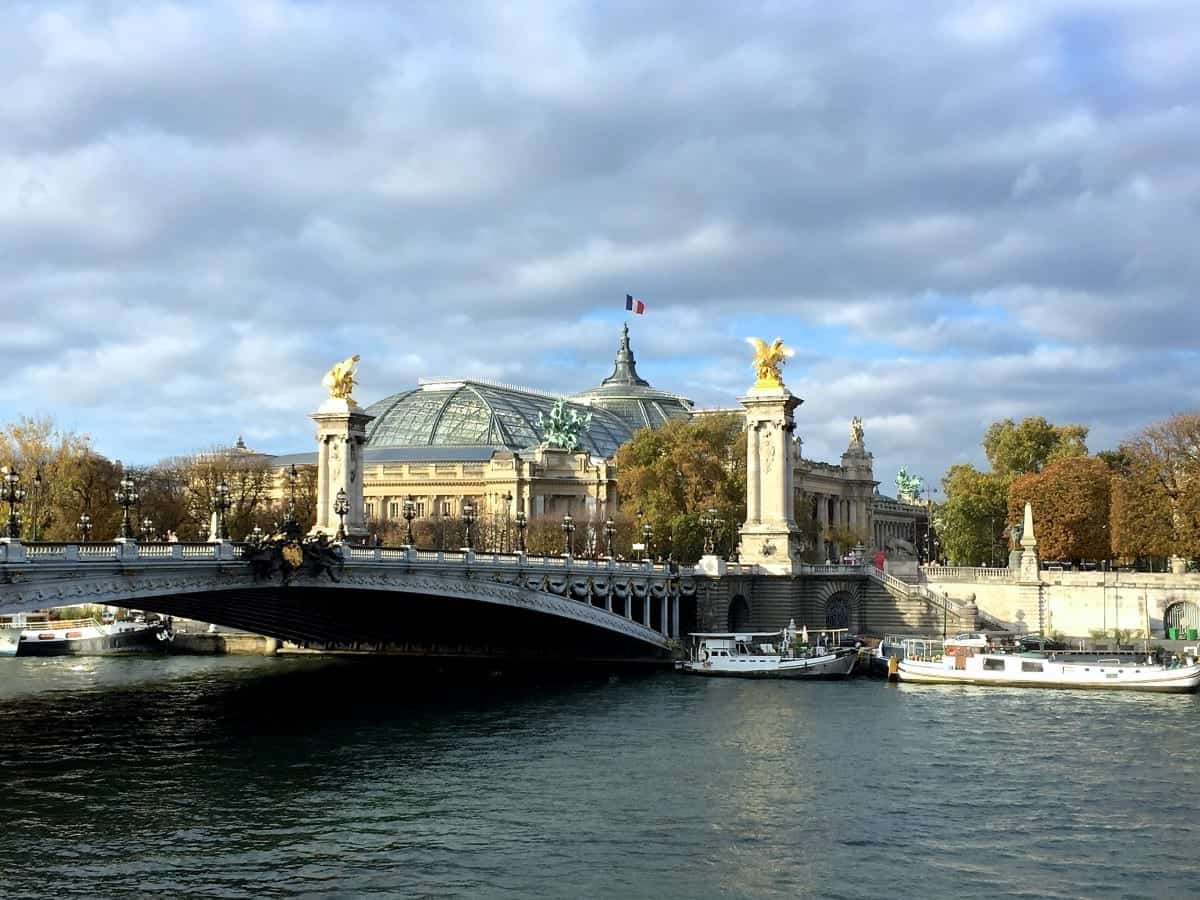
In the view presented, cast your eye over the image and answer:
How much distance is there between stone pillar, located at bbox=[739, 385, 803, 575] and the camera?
75938mm

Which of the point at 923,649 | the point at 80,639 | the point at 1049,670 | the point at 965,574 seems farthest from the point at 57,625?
the point at 1049,670

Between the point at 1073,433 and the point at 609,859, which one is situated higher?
the point at 1073,433

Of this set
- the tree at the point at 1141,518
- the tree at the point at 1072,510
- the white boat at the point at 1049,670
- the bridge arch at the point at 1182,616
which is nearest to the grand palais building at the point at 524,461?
the tree at the point at 1072,510

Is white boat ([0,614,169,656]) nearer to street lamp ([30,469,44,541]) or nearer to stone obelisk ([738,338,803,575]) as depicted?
street lamp ([30,469,44,541])

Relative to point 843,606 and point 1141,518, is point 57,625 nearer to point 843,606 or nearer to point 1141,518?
point 843,606

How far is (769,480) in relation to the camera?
250 feet

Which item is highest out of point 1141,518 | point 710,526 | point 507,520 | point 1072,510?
point 507,520

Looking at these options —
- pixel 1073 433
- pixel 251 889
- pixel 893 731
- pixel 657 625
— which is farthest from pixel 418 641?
pixel 1073 433

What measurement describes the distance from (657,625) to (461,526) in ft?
116

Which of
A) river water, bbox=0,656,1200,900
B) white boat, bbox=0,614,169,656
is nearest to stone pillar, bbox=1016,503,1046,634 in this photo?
river water, bbox=0,656,1200,900

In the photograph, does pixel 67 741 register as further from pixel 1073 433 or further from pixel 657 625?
pixel 1073 433

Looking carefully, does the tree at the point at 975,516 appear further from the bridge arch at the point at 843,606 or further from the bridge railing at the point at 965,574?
the bridge arch at the point at 843,606

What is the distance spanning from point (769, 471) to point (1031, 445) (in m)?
34.3

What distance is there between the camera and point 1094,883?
2845 centimetres
